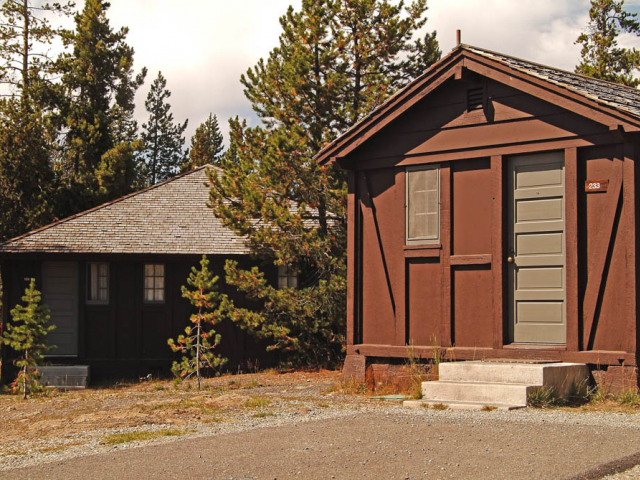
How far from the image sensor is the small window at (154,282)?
65.9 feet

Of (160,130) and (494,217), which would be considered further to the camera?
(160,130)

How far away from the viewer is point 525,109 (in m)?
11.7

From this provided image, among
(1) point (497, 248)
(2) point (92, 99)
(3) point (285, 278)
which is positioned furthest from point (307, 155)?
(2) point (92, 99)

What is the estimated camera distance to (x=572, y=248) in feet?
36.4

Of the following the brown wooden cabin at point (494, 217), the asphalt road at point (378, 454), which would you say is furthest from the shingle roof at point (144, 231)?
the asphalt road at point (378, 454)

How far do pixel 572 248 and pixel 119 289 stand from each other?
39.5ft

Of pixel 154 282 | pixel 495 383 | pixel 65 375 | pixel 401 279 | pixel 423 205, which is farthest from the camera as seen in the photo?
pixel 154 282

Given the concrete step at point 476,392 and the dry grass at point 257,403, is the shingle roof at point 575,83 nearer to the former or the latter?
the concrete step at point 476,392

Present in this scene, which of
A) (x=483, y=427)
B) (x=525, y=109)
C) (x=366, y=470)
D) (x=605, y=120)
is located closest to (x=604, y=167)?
(x=605, y=120)

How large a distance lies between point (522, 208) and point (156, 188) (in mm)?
13407

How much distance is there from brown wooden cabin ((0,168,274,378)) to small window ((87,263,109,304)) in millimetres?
24

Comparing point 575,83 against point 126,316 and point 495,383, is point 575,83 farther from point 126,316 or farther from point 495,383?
point 126,316

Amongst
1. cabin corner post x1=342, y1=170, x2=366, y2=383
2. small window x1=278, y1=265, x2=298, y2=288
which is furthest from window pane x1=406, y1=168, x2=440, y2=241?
small window x1=278, y1=265, x2=298, y2=288

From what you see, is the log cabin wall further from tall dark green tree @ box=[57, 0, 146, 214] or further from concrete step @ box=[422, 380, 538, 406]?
tall dark green tree @ box=[57, 0, 146, 214]
